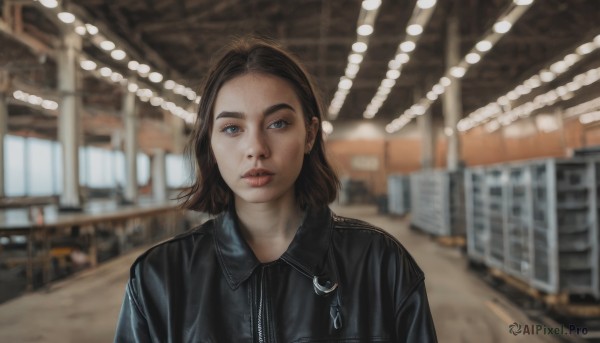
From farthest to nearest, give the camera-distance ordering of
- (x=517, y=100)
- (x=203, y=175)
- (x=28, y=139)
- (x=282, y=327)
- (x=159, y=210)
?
(x=517, y=100) → (x=28, y=139) → (x=159, y=210) → (x=203, y=175) → (x=282, y=327)

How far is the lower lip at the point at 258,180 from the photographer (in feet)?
5.03

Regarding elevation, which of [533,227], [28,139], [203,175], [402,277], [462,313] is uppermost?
[28,139]

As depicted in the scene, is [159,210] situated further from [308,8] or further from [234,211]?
[234,211]

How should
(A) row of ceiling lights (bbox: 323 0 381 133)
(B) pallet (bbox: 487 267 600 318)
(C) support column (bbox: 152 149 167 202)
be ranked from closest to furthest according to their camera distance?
1. (B) pallet (bbox: 487 267 600 318)
2. (A) row of ceiling lights (bbox: 323 0 381 133)
3. (C) support column (bbox: 152 149 167 202)

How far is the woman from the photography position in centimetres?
148

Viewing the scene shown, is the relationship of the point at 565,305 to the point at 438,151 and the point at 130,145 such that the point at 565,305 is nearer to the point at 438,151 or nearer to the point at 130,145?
the point at 130,145

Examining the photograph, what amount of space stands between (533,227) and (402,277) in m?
5.43

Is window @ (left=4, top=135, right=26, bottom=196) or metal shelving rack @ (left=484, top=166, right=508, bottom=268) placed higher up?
window @ (left=4, top=135, right=26, bottom=196)

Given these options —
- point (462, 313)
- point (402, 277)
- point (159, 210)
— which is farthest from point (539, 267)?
point (159, 210)

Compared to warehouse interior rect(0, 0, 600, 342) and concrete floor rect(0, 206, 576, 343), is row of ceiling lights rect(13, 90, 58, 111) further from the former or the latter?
concrete floor rect(0, 206, 576, 343)

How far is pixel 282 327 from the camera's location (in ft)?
4.82

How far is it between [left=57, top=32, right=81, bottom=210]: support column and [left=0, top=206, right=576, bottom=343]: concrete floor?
210 cm

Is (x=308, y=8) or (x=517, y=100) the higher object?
(x=308, y=8)

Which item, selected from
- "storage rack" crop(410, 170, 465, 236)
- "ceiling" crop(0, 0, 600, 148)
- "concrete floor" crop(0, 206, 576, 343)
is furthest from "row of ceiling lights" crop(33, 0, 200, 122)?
"storage rack" crop(410, 170, 465, 236)
